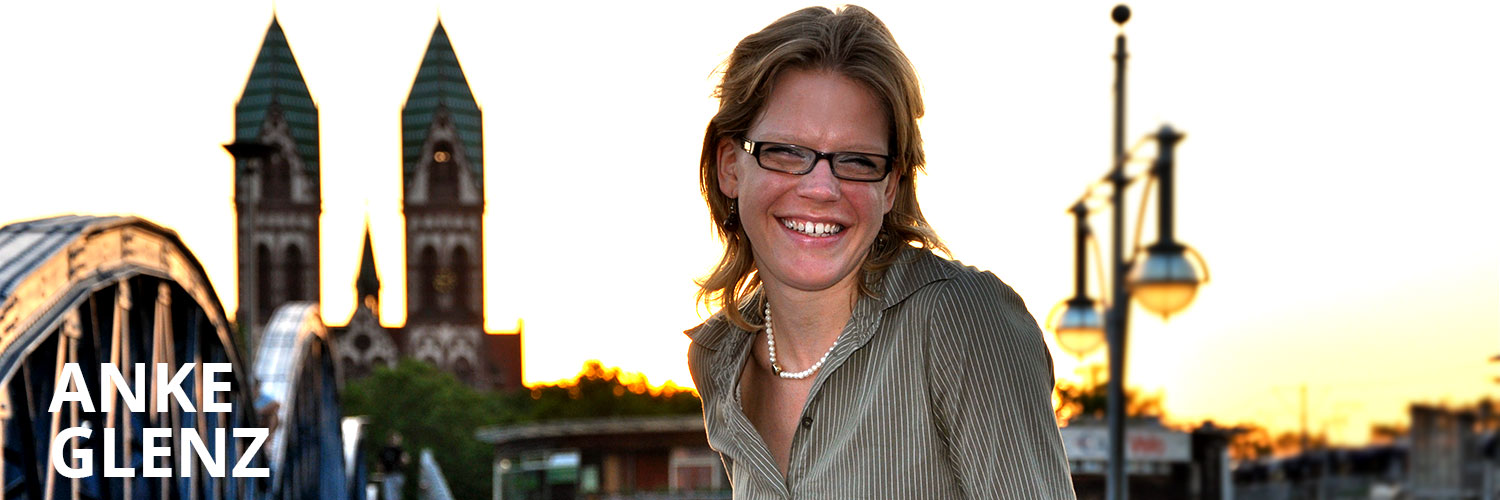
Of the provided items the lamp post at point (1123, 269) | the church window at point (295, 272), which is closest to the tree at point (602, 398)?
the church window at point (295, 272)

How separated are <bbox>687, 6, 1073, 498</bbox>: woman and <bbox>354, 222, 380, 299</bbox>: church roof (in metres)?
106

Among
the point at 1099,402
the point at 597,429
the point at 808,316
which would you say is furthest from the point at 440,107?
the point at 808,316

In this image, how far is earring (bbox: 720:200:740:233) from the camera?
2.22 m

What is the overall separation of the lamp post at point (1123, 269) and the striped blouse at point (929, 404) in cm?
676

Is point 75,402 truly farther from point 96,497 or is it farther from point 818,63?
point 818,63

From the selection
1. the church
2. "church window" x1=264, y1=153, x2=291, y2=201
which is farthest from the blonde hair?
"church window" x1=264, y1=153, x2=291, y2=201

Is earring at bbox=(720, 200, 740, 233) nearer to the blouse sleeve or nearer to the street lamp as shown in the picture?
the blouse sleeve

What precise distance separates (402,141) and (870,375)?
109 m

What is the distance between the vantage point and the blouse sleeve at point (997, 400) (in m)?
1.60

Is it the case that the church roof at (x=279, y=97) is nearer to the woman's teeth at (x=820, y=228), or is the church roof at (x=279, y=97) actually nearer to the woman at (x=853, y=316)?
the woman at (x=853, y=316)

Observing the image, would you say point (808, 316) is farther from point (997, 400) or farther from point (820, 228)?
point (997, 400)

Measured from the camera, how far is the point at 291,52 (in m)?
106

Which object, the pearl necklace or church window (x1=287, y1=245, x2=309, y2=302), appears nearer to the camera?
the pearl necklace

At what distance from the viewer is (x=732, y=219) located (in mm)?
2234
